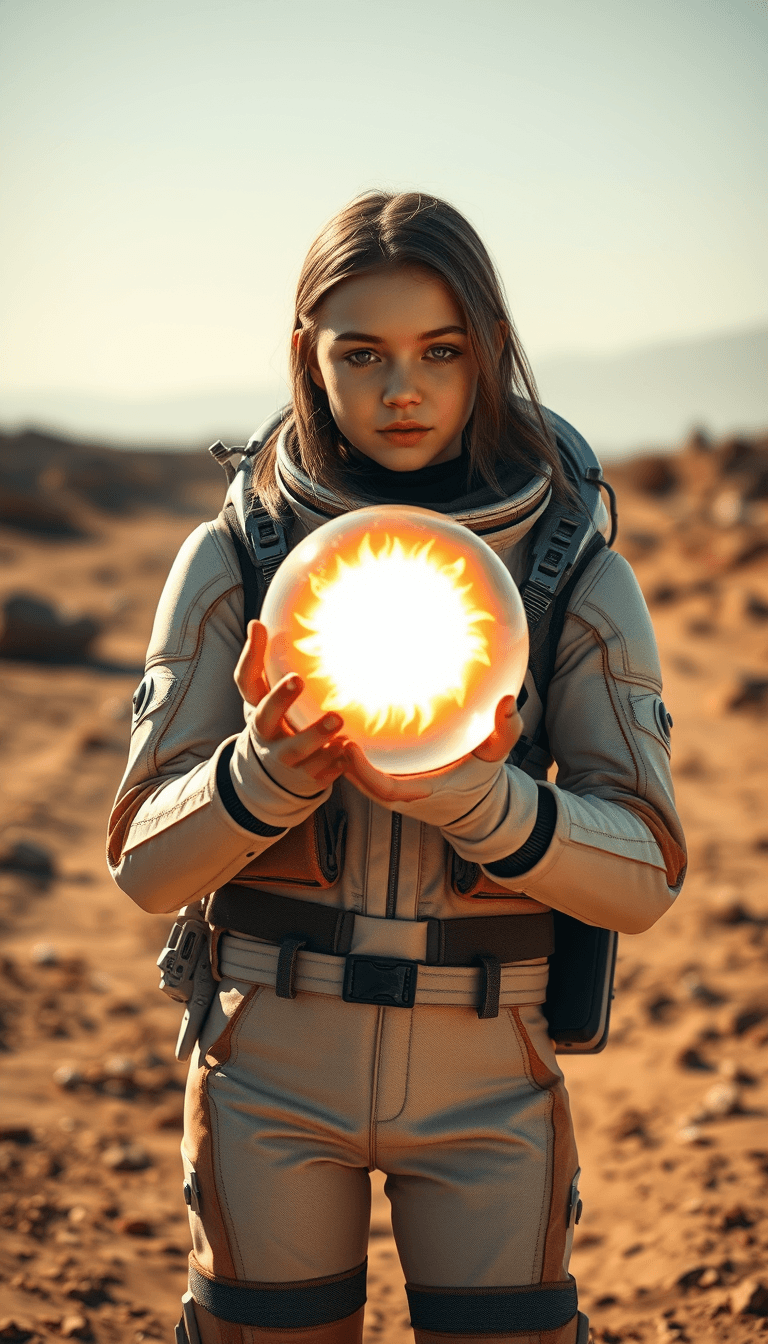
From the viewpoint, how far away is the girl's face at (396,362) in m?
1.88

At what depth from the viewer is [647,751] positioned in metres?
1.91

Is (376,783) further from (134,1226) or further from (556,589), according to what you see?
(134,1226)

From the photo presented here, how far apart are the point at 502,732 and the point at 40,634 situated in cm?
960

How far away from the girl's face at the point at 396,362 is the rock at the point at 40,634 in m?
9.15

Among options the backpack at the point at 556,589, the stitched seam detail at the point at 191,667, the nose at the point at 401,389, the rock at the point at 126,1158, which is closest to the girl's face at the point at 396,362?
the nose at the point at 401,389

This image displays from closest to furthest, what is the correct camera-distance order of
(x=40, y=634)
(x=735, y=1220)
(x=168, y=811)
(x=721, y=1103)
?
(x=168, y=811), (x=735, y=1220), (x=721, y=1103), (x=40, y=634)

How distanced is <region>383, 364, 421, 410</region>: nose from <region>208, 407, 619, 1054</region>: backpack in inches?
10.3

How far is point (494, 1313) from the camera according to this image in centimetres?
180

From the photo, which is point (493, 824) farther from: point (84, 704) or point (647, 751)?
point (84, 704)

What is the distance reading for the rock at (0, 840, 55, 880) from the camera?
6508 millimetres

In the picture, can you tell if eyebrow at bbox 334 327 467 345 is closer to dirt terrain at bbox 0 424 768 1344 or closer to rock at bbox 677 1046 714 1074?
dirt terrain at bbox 0 424 768 1344

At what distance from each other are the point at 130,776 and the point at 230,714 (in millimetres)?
186

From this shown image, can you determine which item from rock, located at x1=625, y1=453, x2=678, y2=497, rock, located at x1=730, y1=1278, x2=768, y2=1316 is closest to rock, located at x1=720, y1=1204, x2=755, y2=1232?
rock, located at x1=730, y1=1278, x2=768, y2=1316

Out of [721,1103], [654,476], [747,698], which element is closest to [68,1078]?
[721,1103]
